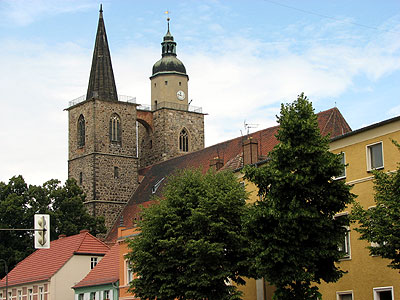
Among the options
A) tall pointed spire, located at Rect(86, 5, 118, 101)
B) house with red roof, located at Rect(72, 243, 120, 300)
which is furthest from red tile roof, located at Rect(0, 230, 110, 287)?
tall pointed spire, located at Rect(86, 5, 118, 101)

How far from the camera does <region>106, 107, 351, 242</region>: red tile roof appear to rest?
56375 mm

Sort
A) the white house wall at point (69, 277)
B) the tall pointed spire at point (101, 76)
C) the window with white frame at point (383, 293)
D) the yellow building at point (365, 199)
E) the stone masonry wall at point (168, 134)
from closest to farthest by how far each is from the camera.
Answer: the window with white frame at point (383, 293)
the yellow building at point (365, 199)
the white house wall at point (69, 277)
the tall pointed spire at point (101, 76)
the stone masonry wall at point (168, 134)

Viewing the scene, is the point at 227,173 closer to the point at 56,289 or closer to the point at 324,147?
the point at 324,147

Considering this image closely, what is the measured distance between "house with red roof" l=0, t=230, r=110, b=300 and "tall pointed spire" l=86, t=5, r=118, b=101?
23.7m

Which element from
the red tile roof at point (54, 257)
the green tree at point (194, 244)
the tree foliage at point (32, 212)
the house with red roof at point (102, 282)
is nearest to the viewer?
the green tree at point (194, 244)

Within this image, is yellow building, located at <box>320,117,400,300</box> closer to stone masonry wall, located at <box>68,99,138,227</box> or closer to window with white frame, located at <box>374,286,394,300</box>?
window with white frame, located at <box>374,286,394,300</box>

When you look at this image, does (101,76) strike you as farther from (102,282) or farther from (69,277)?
(102,282)

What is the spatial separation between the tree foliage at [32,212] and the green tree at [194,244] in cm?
3307

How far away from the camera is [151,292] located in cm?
3497

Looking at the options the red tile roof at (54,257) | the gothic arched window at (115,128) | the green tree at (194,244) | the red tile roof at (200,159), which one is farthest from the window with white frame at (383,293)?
→ the gothic arched window at (115,128)

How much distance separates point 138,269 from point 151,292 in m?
1.24

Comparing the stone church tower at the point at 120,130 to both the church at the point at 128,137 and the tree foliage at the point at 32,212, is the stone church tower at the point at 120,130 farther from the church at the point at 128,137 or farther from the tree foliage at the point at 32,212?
the tree foliage at the point at 32,212

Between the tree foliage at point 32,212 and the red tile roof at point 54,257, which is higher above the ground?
the tree foliage at point 32,212

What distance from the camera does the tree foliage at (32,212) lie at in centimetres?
6738
